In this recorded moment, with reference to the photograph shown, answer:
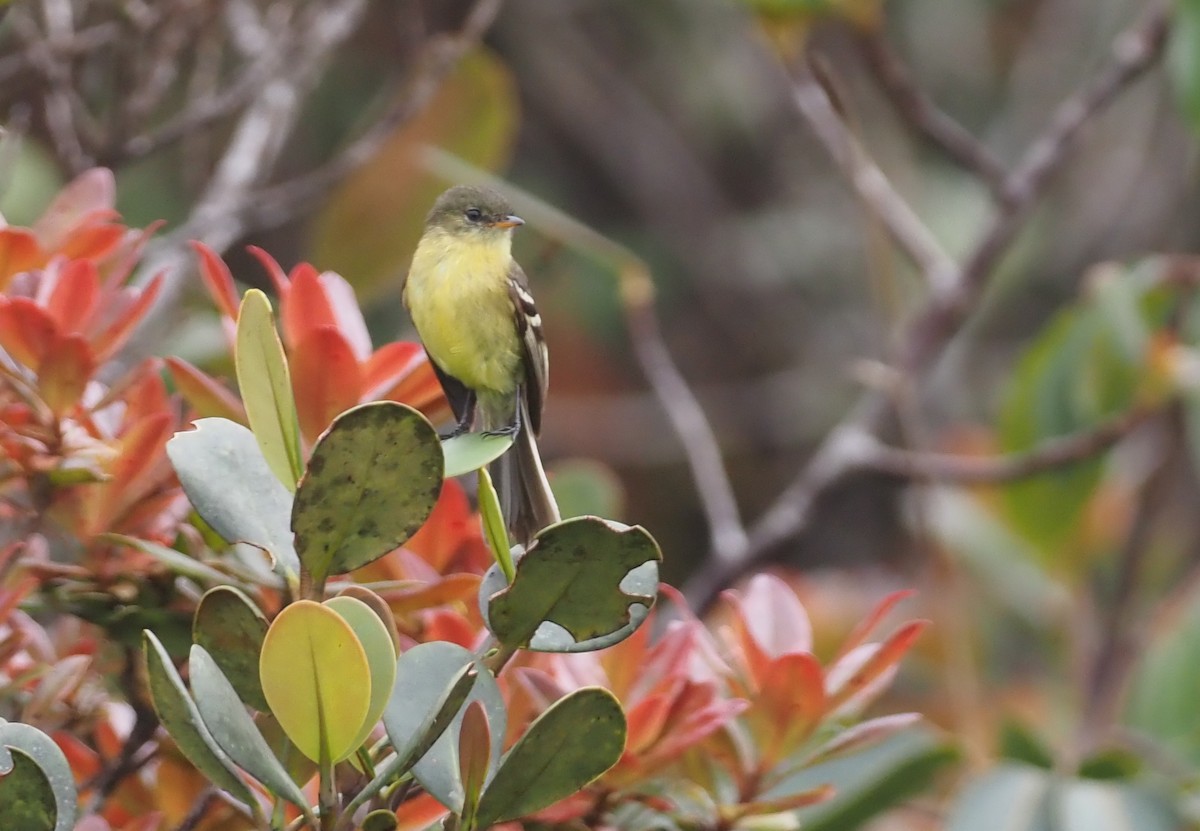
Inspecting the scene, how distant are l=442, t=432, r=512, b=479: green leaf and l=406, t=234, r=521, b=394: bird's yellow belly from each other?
2.62 ft

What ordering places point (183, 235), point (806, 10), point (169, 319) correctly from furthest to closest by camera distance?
point (806, 10) → point (169, 319) → point (183, 235)

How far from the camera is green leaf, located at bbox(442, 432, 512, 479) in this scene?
1.11m

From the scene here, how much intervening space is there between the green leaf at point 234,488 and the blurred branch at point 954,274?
1574 millimetres

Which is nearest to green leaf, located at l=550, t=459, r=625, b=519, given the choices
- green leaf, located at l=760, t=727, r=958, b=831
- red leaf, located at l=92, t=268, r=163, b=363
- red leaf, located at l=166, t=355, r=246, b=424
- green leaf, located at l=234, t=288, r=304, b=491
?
green leaf, located at l=760, t=727, r=958, b=831

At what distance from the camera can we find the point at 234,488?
3.41 ft

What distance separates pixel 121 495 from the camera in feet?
4.13

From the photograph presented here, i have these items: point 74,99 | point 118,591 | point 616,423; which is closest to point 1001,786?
point 118,591

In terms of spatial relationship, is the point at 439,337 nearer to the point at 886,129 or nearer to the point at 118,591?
the point at 118,591

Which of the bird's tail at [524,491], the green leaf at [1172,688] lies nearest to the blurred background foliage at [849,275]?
the green leaf at [1172,688]

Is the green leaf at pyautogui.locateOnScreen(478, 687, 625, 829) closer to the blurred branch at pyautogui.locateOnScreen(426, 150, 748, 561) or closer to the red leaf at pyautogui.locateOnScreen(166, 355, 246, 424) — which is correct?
the red leaf at pyautogui.locateOnScreen(166, 355, 246, 424)

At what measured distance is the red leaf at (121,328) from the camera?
47.9 inches

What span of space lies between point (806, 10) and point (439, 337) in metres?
1.05

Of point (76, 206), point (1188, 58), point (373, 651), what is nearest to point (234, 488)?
point (373, 651)

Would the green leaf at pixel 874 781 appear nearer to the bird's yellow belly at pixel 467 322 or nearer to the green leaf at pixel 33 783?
the bird's yellow belly at pixel 467 322
